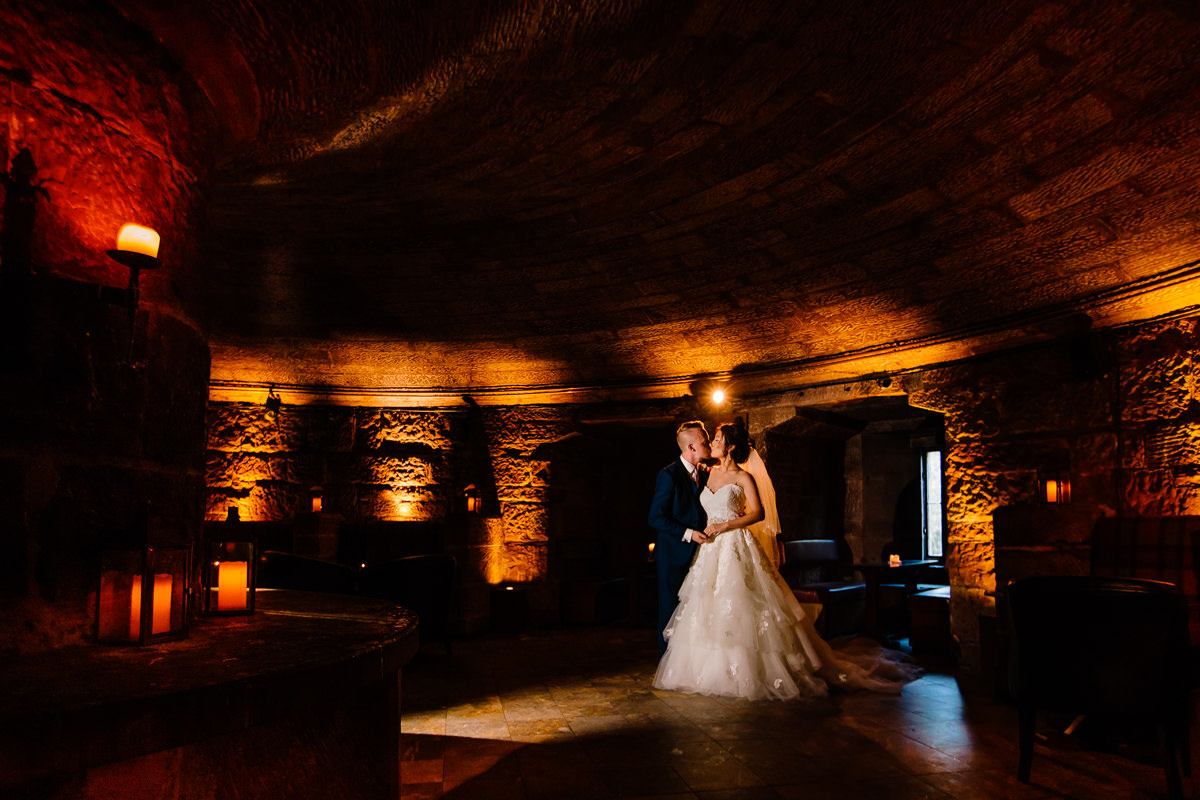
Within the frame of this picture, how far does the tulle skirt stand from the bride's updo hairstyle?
2.07ft

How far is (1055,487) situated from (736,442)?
7.30ft

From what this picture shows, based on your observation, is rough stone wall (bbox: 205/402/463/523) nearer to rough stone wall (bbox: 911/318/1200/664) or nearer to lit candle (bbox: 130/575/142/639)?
rough stone wall (bbox: 911/318/1200/664)

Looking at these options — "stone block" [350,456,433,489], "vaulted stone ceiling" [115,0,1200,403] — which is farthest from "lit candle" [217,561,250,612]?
"stone block" [350,456,433,489]

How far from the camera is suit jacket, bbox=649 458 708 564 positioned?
18.4 ft

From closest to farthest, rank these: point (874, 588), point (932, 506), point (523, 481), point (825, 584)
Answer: point (874, 588) < point (825, 584) < point (523, 481) < point (932, 506)

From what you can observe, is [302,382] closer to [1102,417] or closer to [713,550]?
[713,550]

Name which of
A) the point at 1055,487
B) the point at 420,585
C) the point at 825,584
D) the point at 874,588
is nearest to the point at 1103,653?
the point at 1055,487

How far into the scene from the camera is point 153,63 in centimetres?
233

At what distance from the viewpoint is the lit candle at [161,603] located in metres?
2.05

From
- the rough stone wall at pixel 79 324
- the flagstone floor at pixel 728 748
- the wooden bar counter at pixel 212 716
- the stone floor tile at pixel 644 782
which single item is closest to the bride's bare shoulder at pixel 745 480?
the flagstone floor at pixel 728 748

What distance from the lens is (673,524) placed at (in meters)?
5.56

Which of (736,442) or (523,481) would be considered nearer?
(736,442)

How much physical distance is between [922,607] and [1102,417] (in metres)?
2.24

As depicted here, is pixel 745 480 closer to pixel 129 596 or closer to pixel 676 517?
pixel 676 517
